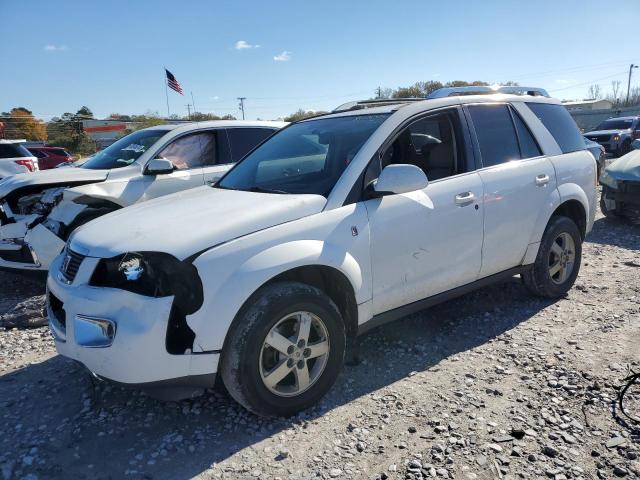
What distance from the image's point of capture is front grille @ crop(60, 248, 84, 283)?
2895mm

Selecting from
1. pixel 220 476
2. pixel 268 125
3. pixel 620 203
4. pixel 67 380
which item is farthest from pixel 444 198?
pixel 620 203

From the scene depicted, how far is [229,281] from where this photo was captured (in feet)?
8.37

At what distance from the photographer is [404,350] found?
12.3ft

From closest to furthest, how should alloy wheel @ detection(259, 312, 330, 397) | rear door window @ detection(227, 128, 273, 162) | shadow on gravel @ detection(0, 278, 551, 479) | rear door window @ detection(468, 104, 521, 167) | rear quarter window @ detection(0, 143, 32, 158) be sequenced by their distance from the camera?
1. shadow on gravel @ detection(0, 278, 551, 479)
2. alloy wheel @ detection(259, 312, 330, 397)
3. rear door window @ detection(468, 104, 521, 167)
4. rear door window @ detection(227, 128, 273, 162)
5. rear quarter window @ detection(0, 143, 32, 158)

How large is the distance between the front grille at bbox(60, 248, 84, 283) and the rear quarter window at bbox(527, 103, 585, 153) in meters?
4.02

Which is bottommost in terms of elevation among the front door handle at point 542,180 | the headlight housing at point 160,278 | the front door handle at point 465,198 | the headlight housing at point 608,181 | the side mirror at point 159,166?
the headlight housing at point 608,181

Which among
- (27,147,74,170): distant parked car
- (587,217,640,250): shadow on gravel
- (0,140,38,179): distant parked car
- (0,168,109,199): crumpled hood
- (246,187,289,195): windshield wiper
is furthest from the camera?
(27,147,74,170): distant parked car

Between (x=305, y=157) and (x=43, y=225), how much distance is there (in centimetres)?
318

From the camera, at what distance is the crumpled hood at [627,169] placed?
7566mm

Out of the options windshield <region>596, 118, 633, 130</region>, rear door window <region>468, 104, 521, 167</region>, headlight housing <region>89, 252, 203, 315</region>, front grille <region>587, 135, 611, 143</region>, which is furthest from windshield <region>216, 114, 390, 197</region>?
windshield <region>596, 118, 633, 130</region>

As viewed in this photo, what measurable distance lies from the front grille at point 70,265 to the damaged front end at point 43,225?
86.1 inches

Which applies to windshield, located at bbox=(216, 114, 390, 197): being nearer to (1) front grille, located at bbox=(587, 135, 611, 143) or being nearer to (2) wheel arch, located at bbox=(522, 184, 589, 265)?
(2) wheel arch, located at bbox=(522, 184, 589, 265)

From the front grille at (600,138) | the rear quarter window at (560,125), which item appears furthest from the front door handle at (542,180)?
the front grille at (600,138)

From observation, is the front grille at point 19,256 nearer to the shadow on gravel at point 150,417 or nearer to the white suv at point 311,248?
the shadow on gravel at point 150,417
